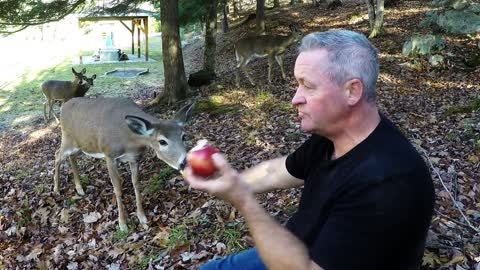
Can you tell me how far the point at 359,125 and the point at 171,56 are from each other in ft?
30.1

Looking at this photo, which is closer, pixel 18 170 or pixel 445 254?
pixel 445 254

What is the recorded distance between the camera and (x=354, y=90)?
2.06 meters

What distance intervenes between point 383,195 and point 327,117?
1.57ft

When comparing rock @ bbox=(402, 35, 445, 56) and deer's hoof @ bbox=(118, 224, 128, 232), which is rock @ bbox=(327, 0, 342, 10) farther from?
deer's hoof @ bbox=(118, 224, 128, 232)

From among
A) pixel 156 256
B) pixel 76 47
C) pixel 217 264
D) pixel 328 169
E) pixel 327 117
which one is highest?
pixel 327 117

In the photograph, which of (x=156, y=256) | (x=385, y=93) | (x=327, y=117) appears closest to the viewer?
(x=327, y=117)

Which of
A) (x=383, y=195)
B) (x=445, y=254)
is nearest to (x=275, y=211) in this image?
(x=445, y=254)

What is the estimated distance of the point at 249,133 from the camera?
777cm

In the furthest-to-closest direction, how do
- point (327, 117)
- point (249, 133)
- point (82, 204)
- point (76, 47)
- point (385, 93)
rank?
point (76, 47) < point (385, 93) < point (249, 133) < point (82, 204) < point (327, 117)

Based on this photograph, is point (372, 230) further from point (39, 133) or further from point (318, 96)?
point (39, 133)

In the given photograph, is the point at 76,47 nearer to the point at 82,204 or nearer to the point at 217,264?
the point at 82,204

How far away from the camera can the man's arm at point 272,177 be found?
113 inches

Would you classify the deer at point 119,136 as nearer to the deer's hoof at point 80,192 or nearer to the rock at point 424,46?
the deer's hoof at point 80,192

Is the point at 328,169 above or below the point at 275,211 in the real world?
above
